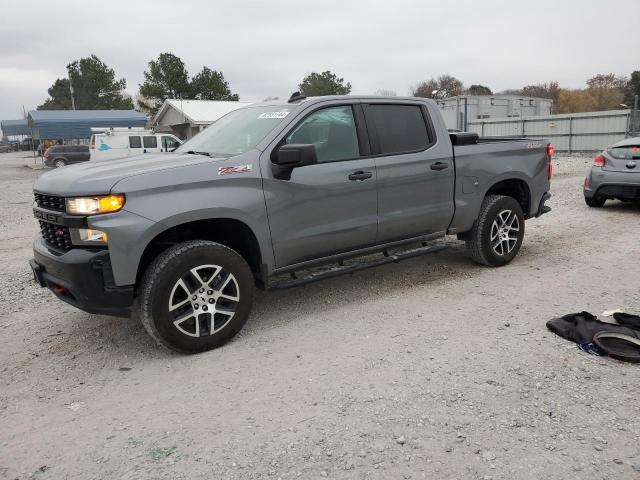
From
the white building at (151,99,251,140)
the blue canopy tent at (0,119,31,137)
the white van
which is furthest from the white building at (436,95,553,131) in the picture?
the blue canopy tent at (0,119,31,137)

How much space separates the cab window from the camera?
4.39m

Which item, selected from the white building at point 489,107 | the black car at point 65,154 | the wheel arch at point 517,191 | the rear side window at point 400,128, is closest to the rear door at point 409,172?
the rear side window at point 400,128

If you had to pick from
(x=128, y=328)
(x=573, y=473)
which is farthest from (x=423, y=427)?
(x=128, y=328)

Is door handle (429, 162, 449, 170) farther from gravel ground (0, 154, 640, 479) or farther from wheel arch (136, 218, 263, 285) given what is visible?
wheel arch (136, 218, 263, 285)

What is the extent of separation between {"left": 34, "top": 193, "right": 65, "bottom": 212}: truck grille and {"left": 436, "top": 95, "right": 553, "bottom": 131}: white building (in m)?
33.1

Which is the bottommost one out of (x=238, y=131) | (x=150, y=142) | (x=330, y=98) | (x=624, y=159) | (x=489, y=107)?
(x=624, y=159)

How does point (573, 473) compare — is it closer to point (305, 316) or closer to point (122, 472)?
point (122, 472)

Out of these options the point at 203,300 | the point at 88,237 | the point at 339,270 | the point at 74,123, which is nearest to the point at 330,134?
the point at 339,270

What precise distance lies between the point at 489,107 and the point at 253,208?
37567 mm

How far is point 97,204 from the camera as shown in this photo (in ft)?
11.4

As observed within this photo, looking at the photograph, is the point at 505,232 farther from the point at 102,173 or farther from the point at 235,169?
the point at 102,173

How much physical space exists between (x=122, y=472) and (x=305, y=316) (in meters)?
2.29

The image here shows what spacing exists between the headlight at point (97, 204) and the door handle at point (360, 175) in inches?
77.6

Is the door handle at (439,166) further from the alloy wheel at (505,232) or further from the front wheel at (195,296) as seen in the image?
the front wheel at (195,296)
